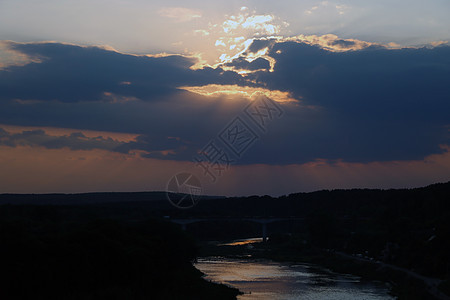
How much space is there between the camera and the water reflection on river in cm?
4862

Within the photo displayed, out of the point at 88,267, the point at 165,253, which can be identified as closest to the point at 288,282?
the point at 165,253

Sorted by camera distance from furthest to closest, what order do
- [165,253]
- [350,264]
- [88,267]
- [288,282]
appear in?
[350,264]
[288,282]
[165,253]
[88,267]

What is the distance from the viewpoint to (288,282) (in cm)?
5747

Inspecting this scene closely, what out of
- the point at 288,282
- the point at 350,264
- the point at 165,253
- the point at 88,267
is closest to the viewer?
the point at 88,267

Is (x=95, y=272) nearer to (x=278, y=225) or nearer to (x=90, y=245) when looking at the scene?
(x=90, y=245)

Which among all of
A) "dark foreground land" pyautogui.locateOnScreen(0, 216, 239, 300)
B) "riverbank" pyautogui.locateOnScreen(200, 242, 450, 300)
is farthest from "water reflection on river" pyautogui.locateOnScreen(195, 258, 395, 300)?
"dark foreground land" pyautogui.locateOnScreen(0, 216, 239, 300)

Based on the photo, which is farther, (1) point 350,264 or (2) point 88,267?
(1) point 350,264

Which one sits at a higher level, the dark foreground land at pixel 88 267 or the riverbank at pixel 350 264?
the dark foreground land at pixel 88 267

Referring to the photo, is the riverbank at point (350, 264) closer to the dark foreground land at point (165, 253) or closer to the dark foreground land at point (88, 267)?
the dark foreground land at point (165, 253)

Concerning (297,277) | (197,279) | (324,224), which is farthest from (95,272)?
(324,224)

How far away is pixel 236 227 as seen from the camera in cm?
15438

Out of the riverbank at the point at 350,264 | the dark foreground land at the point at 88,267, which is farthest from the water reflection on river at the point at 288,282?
the dark foreground land at the point at 88,267

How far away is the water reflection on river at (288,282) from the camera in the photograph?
48.6 meters

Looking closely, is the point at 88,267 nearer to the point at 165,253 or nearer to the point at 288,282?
the point at 165,253
